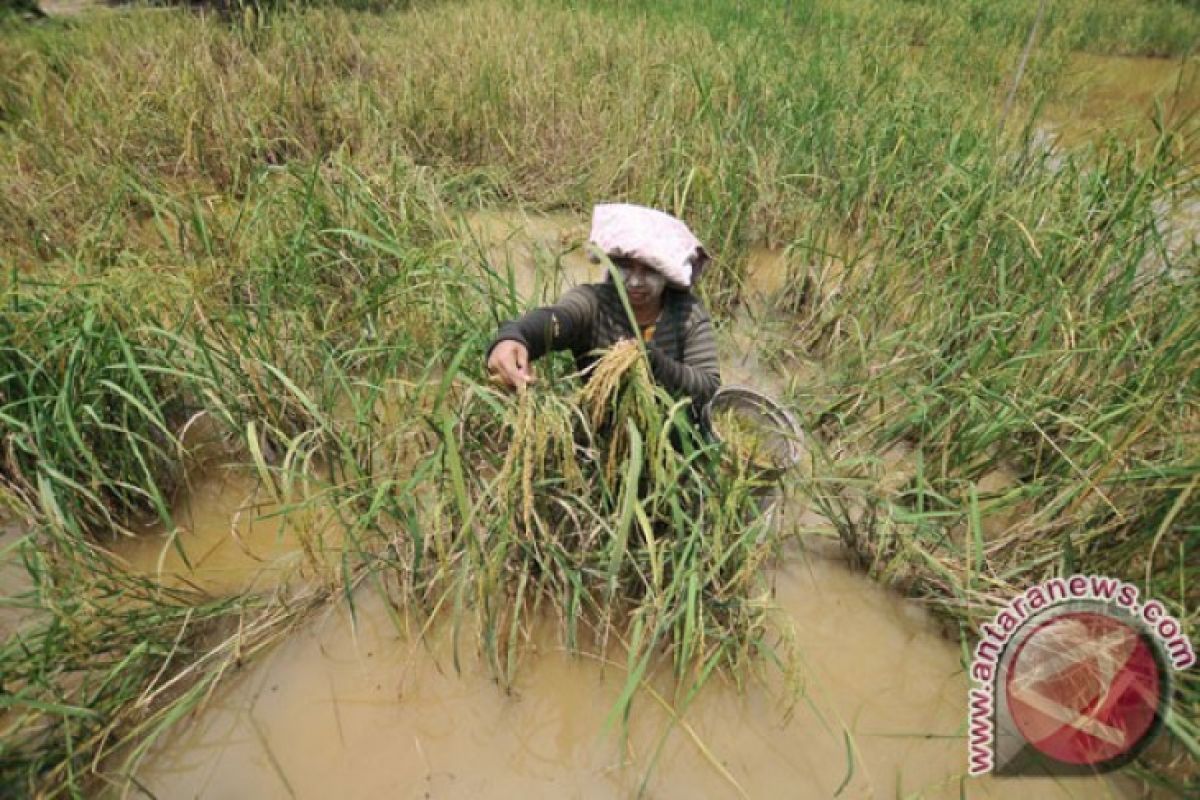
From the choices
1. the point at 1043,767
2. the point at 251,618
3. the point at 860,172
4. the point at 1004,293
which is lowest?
the point at 1043,767

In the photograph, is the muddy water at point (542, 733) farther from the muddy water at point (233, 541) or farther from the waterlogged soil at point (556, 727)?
the muddy water at point (233, 541)

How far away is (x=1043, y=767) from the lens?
48.7 inches

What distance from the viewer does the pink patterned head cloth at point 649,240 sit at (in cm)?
137

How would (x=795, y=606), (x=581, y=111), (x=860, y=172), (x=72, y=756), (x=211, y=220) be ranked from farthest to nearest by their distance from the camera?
(x=581, y=111) < (x=860, y=172) < (x=211, y=220) < (x=795, y=606) < (x=72, y=756)

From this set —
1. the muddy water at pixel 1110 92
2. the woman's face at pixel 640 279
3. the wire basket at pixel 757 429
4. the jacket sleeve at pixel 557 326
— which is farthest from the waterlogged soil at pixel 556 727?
the muddy water at pixel 1110 92

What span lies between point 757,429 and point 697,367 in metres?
0.36

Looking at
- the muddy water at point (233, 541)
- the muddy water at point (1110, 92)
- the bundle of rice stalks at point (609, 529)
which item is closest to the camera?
the bundle of rice stalks at point (609, 529)

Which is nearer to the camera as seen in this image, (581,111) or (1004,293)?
(1004,293)

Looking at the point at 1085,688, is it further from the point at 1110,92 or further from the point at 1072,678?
the point at 1110,92

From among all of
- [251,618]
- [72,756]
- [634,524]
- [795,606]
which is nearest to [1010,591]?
[795,606]

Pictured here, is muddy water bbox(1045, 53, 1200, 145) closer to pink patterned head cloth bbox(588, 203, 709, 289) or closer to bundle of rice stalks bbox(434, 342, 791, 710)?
pink patterned head cloth bbox(588, 203, 709, 289)

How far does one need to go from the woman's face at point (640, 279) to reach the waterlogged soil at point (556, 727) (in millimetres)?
825

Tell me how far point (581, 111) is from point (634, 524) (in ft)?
9.37

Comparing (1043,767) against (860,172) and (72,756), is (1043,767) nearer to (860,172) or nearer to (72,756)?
(72,756)
